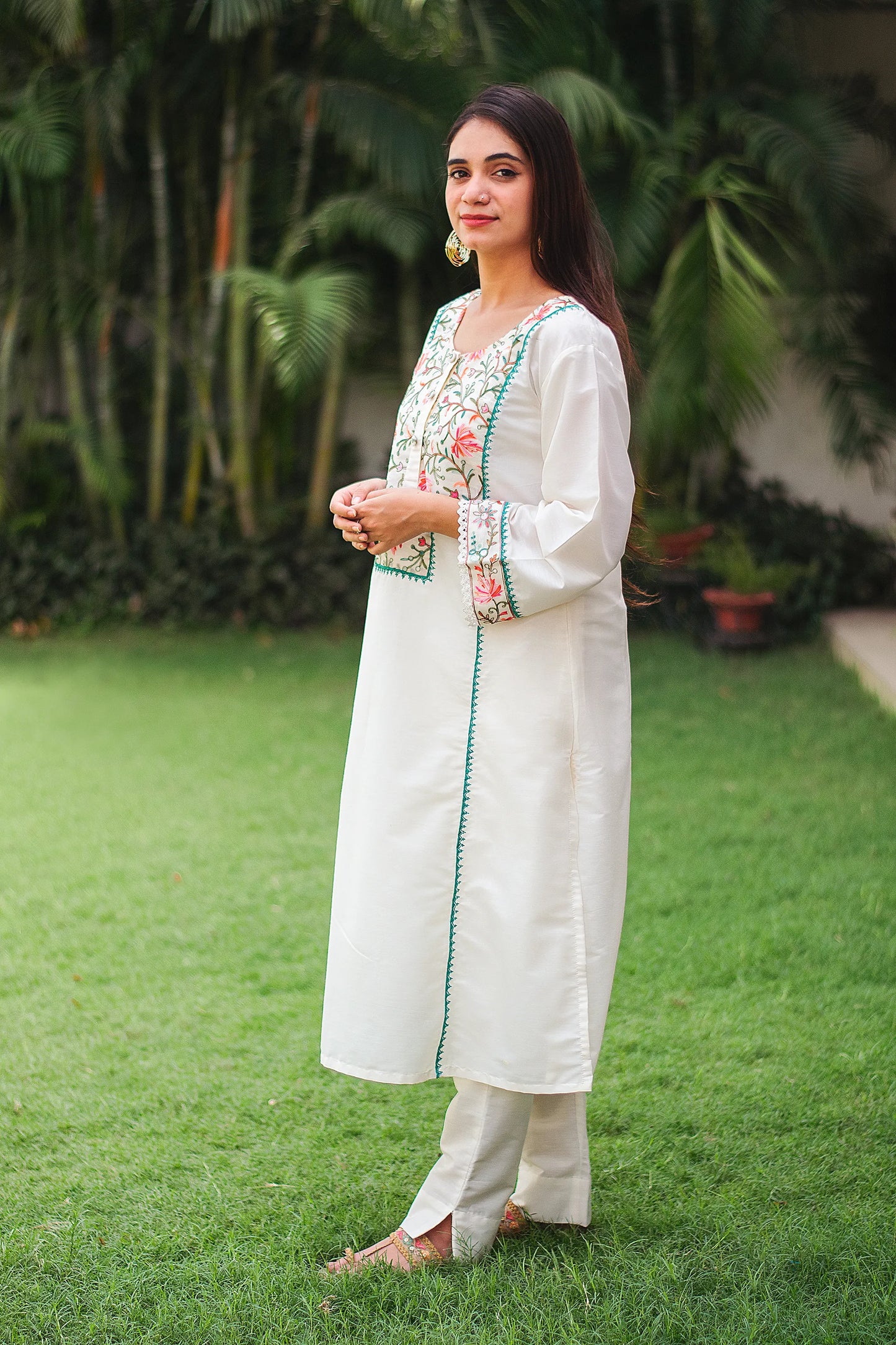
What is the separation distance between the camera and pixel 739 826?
13.3 ft

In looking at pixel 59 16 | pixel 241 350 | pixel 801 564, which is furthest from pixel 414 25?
pixel 801 564

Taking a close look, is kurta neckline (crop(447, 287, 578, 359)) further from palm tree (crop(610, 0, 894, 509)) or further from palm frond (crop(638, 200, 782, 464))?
palm frond (crop(638, 200, 782, 464))

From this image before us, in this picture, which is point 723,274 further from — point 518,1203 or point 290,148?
point 518,1203

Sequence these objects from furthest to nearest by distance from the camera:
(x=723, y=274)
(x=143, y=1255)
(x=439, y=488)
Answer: (x=723, y=274) < (x=143, y=1255) < (x=439, y=488)

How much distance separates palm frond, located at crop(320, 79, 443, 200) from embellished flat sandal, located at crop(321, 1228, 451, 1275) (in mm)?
5313

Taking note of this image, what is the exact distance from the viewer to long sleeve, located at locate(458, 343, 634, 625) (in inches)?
69.2

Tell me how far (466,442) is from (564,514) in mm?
200

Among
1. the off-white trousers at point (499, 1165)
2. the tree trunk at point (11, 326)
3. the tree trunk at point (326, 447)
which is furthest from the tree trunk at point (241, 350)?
the off-white trousers at point (499, 1165)

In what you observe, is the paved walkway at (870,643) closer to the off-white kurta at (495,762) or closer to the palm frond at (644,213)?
the palm frond at (644,213)

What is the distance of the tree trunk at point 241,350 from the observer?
22.9 feet

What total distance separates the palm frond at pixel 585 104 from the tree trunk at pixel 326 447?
183cm

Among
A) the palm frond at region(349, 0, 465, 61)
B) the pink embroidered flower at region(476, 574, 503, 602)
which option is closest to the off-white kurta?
the pink embroidered flower at region(476, 574, 503, 602)

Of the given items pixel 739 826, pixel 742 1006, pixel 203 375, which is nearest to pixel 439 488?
pixel 742 1006

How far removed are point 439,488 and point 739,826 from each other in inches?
96.7
